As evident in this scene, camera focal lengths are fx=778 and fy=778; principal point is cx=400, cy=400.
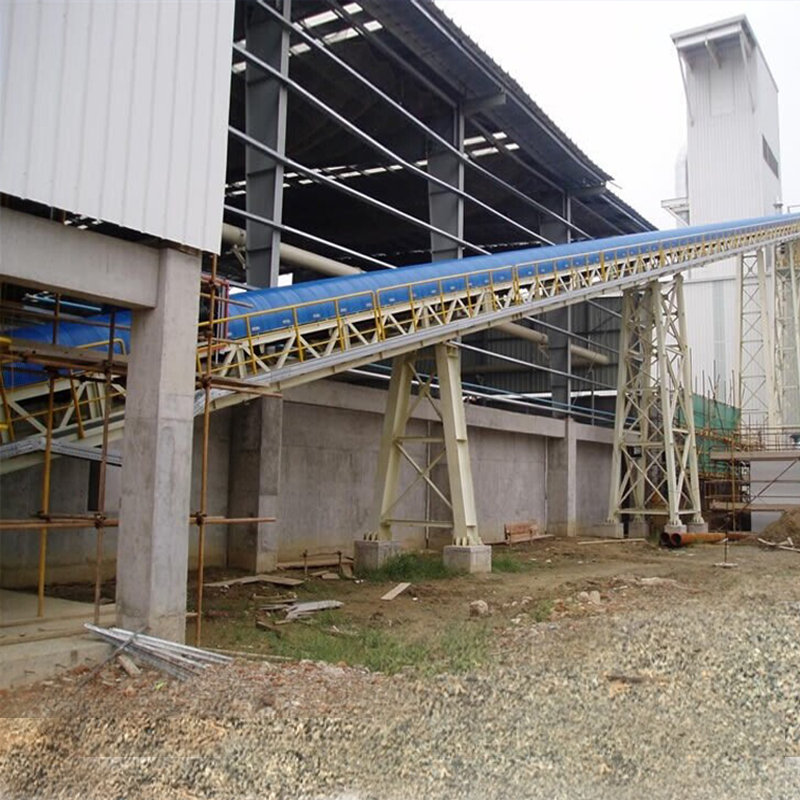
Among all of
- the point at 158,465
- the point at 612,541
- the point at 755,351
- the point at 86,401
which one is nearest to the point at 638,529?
the point at 612,541

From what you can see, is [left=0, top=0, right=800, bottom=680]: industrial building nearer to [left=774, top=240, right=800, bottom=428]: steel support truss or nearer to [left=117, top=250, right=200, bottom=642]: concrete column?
[left=117, top=250, right=200, bottom=642]: concrete column

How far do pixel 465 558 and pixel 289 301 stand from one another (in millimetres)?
6082

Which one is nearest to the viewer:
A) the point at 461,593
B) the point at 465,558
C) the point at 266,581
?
the point at 461,593

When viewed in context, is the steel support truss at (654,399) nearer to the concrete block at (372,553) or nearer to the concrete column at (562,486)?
the concrete column at (562,486)

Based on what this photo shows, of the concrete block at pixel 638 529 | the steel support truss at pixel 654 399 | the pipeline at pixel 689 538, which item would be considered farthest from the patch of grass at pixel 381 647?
the concrete block at pixel 638 529

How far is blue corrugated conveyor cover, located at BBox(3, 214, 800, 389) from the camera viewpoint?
1136 centimetres

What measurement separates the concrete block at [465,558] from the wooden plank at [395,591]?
6.00 ft

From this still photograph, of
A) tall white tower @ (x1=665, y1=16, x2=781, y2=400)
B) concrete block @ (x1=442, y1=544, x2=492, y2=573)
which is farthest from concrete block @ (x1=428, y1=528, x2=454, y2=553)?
tall white tower @ (x1=665, y1=16, x2=781, y2=400)

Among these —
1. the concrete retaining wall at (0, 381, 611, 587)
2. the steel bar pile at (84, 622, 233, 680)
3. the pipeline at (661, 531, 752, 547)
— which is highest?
the concrete retaining wall at (0, 381, 611, 587)

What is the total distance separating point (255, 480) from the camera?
1470cm

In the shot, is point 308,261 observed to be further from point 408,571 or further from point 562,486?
→ point 562,486

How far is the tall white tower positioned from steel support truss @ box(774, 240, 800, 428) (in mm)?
3354

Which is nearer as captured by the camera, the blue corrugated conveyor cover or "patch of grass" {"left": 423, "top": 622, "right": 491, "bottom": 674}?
"patch of grass" {"left": 423, "top": 622, "right": 491, "bottom": 674}

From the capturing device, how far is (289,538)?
16.1 meters
